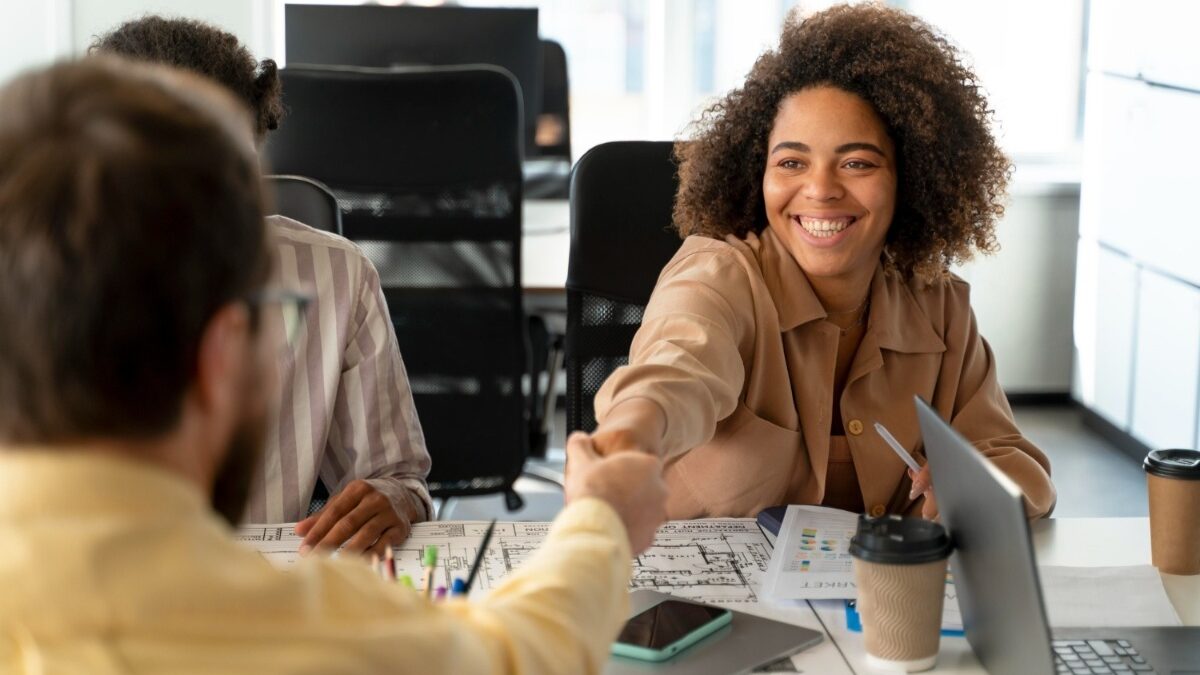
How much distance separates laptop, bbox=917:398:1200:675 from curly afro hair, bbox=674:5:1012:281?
0.75m

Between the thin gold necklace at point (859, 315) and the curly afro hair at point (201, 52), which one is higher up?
the curly afro hair at point (201, 52)

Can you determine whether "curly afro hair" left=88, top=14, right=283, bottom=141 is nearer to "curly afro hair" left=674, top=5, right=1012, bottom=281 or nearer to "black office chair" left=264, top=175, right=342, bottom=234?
"black office chair" left=264, top=175, right=342, bottom=234

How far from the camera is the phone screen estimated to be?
1229 millimetres

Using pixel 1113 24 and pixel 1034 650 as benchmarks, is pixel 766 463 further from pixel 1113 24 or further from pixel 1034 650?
pixel 1113 24

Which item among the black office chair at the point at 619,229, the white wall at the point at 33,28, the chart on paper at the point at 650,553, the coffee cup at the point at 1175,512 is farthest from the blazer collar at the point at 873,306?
the white wall at the point at 33,28

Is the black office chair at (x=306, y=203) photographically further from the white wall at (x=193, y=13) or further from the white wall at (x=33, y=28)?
the white wall at (x=33, y=28)

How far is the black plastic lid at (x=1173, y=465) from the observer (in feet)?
4.83

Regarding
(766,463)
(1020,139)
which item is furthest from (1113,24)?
(766,463)

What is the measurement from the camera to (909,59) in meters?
1.88

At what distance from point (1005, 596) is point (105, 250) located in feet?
2.45

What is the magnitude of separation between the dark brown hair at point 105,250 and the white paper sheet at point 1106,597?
0.94 m

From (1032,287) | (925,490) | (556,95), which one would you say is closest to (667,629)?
(925,490)

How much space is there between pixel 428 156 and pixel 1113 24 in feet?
8.25

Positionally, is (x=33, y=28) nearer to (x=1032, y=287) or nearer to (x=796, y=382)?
(x=1032, y=287)
